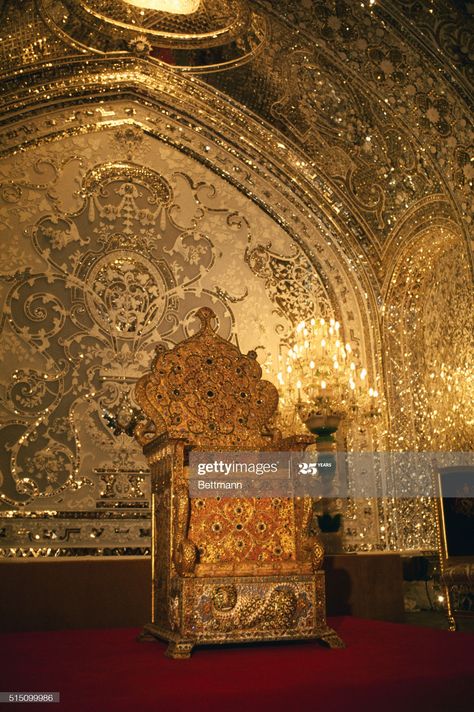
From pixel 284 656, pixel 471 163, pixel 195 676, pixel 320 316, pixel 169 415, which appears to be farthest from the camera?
pixel 320 316

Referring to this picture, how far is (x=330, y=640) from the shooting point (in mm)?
3043

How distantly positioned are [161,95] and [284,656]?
14.1 ft

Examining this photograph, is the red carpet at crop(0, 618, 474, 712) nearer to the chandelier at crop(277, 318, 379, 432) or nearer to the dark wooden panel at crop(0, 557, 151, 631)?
the dark wooden panel at crop(0, 557, 151, 631)

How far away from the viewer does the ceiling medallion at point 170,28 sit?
4777 millimetres

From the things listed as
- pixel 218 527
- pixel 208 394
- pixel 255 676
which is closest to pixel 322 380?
pixel 208 394

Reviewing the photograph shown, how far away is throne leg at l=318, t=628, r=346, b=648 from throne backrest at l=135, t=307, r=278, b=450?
914 mm

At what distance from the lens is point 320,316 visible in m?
5.85

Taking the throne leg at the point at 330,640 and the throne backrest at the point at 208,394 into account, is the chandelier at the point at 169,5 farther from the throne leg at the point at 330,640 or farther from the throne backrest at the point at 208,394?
the throne leg at the point at 330,640

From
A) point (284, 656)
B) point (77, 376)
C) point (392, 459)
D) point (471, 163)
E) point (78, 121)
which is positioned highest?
point (78, 121)

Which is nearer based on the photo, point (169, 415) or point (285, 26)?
point (169, 415)

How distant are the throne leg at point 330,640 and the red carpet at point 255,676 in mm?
41

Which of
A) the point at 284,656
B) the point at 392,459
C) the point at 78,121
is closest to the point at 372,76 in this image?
the point at 78,121

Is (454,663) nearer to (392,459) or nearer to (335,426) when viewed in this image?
(335,426)

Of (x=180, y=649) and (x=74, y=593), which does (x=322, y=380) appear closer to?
(x=74, y=593)
